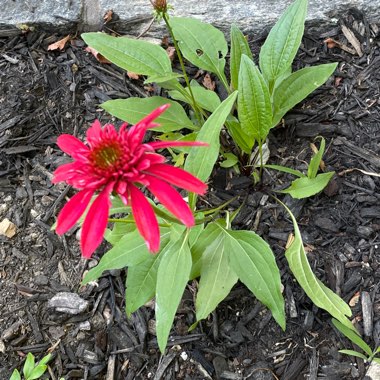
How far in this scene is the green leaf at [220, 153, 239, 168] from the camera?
8.25 ft

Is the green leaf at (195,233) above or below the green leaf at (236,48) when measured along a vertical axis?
below

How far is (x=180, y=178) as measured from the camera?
4.58ft

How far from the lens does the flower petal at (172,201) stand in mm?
1360

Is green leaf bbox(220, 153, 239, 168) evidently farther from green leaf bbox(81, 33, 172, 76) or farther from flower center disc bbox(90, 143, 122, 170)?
flower center disc bbox(90, 143, 122, 170)

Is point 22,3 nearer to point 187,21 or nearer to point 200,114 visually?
point 187,21

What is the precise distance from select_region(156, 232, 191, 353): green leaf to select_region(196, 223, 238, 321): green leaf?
209 mm

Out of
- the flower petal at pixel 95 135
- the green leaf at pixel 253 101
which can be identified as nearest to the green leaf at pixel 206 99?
the green leaf at pixel 253 101

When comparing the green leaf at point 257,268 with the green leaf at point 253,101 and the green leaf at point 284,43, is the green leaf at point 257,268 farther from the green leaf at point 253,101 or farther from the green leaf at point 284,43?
the green leaf at point 284,43

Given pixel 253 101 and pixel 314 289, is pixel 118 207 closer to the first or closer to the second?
pixel 253 101

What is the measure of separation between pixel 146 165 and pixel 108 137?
156 mm

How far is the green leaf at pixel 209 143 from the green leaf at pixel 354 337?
2.57ft

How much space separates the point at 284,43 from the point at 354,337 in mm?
1228

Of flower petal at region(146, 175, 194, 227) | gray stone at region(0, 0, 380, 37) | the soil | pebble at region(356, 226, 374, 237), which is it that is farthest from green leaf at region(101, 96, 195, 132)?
flower petal at region(146, 175, 194, 227)

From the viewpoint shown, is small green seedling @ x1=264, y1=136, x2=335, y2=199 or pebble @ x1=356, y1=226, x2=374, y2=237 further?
pebble @ x1=356, y1=226, x2=374, y2=237
